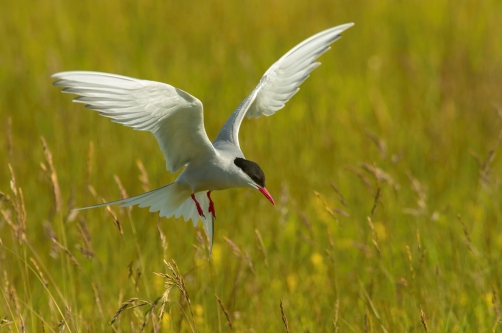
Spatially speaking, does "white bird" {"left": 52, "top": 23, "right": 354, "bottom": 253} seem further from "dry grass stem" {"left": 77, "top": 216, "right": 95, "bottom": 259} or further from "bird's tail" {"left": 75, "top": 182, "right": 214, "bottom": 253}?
"dry grass stem" {"left": 77, "top": 216, "right": 95, "bottom": 259}

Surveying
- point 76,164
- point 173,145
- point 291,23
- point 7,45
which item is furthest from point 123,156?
point 291,23

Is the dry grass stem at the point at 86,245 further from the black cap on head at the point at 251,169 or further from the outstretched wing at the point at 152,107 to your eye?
the black cap on head at the point at 251,169

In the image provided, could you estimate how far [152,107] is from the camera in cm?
279

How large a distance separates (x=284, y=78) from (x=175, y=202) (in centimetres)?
87

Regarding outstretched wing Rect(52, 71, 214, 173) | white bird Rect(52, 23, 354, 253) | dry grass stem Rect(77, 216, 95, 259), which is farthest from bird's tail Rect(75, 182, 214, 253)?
dry grass stem Rect(77, 216, 95, 259)

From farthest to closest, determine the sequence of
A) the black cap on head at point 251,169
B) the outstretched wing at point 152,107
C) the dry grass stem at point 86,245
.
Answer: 1. the black cap on head at point 251,169
2. the dry grass stem at point 86,245
3. the outstretched wing at point 152,107

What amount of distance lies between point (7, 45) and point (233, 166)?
464 cm

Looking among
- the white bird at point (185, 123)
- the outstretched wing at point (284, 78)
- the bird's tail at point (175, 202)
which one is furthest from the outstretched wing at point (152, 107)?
the outstretched wing at point (284, 78)

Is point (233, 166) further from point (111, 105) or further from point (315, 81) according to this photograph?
point (315, 81)

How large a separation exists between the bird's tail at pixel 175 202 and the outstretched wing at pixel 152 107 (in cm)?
11

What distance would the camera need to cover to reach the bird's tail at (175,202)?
10.2 ft

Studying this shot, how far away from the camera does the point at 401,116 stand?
5918 mm

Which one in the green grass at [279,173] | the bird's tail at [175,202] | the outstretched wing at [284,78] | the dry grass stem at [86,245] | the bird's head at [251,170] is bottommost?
the green grass at [279,173]

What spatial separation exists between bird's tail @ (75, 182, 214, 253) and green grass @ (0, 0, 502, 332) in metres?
0.12
